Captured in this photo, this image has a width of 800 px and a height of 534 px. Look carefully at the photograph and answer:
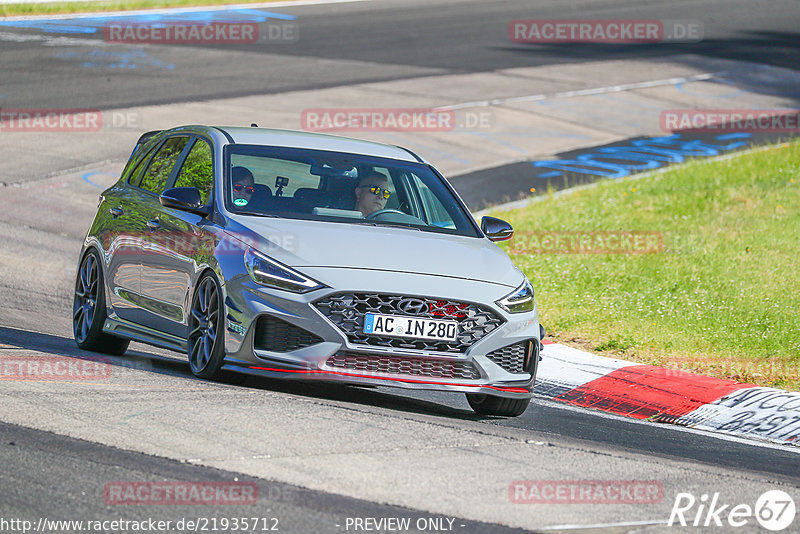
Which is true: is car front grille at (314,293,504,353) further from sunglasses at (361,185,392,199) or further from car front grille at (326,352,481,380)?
sunglasses at (361,185,392,199)

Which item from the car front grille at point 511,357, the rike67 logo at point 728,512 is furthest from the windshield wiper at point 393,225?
the rike67 logo at point 728,512

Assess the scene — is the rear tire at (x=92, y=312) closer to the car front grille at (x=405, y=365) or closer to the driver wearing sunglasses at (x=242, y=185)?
the driver wearing sunglasses at (x=242, y=185)

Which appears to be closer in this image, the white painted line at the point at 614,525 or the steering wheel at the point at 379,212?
the white painted line at the point at 614,525

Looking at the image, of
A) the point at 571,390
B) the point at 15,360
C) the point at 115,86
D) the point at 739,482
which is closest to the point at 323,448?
the point at 739,482

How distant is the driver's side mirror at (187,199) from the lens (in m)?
8.55

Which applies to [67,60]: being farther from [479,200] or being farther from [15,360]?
[15,360]

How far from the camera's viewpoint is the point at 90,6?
3525cm

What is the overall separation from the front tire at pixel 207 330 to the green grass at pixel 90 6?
26852mm

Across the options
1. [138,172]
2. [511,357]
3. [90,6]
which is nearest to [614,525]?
[511,357]

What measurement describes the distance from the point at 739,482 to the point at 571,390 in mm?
3426

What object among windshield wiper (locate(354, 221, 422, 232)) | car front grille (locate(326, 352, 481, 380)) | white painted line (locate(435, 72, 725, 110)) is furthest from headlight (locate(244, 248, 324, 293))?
white painted line (locate(435, 72, 725, 110))

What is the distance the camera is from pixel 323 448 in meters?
6.61

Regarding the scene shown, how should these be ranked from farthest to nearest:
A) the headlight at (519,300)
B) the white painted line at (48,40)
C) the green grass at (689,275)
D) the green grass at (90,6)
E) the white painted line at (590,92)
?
the green grass at (90,6) → the white painted line at (48,40) → the white painted line at (590,92) → the green grass at (689,275) → the headlight at (519,300)

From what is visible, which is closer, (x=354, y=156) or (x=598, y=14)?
(x=354, y=156)
